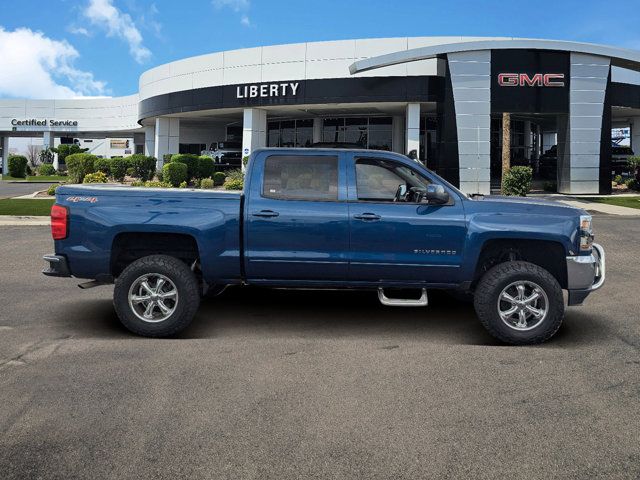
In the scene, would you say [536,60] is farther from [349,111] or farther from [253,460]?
[253,460]

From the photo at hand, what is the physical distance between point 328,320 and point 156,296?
6.31ft

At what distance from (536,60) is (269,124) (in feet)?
77.7

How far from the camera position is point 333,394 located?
430 centimetres

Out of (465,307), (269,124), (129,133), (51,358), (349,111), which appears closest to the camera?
(51,358)

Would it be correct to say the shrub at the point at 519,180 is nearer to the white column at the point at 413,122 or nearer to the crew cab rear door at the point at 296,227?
the white column at the point at 413,122

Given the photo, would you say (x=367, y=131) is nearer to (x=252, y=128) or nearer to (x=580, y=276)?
(x=252, y=128)

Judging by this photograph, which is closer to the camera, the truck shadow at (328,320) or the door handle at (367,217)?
the door handle at (367,217)

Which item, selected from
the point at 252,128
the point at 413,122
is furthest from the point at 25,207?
the point at 413,122

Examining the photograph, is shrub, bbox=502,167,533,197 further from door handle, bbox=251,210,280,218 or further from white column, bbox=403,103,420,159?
door handle, bbox=251,210,280,218

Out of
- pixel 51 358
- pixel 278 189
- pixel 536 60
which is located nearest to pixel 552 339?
pixel 278 189

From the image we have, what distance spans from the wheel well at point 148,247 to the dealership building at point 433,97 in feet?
81.7

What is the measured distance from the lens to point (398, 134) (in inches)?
1666

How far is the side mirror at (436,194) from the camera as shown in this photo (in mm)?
5629

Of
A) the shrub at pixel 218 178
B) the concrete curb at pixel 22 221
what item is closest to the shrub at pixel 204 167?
the shrub at pixel 218 178
